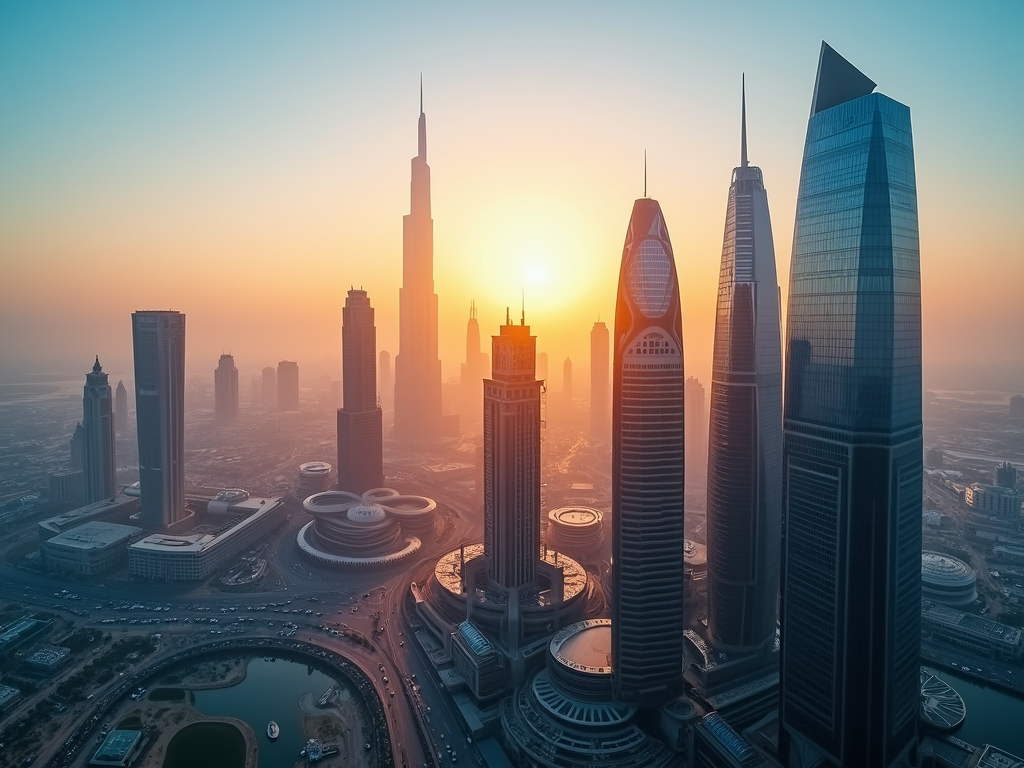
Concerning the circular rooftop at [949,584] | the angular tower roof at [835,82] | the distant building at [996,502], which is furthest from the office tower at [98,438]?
the distant building at [996,502]

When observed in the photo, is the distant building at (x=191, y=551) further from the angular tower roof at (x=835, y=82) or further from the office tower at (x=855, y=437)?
the angular tower roof at (x=835, y=82)

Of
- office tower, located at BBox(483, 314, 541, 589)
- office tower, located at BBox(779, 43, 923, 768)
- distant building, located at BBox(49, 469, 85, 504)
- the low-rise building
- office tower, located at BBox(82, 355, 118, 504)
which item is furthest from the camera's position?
distant building, located at BBox(49, 469, 85, 504)

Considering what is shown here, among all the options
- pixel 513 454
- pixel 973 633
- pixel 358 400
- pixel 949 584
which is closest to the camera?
pixel 973 633

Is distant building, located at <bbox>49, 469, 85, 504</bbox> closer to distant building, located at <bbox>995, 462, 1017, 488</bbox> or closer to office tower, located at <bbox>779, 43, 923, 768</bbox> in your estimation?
office tower, located at <bbox>779, 43, 923, 768</bbox>

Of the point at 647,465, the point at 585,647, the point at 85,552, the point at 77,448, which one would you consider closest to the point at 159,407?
the point at 85,552

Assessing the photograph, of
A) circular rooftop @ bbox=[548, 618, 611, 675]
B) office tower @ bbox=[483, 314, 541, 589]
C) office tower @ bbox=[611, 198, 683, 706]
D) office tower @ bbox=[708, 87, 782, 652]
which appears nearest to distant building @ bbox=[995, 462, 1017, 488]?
office tower @ bbox=[708, 87, 782, 652]

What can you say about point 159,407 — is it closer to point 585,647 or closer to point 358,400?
point 358,400
